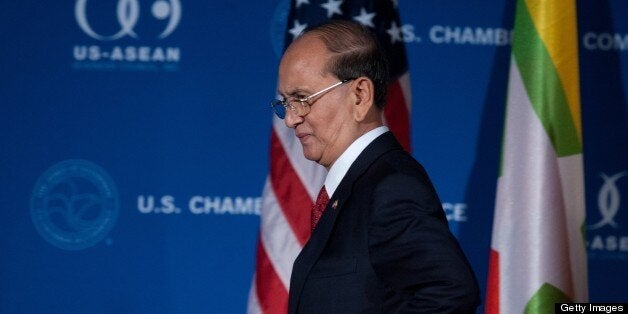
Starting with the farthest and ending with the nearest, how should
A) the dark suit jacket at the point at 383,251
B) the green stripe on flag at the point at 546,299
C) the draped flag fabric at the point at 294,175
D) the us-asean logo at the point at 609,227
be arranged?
1. the us-asean logo at the point at 609,227
2. the draped flag fabric at the point at 294,175
3. the green stripe on flag at the point at 546,299
4. the dark suit jacket at the point at 383,251

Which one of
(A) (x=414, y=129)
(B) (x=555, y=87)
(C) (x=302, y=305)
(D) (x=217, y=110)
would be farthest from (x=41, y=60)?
(C) (x=302, y=305)

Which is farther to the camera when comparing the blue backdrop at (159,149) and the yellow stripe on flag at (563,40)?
the blue backdrop at (159,149)

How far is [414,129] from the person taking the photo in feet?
10.7

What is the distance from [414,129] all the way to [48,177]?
1.36 m

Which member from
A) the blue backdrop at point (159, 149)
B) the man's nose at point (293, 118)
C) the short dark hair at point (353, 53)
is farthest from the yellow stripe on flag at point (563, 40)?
the man's nose at point (293, 118)

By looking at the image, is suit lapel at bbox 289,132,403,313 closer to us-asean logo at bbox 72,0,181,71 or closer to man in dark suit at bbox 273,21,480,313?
man in dark suit at bbox 273,21,480,313

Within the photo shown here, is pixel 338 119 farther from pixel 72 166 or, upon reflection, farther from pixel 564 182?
pixel 72 166

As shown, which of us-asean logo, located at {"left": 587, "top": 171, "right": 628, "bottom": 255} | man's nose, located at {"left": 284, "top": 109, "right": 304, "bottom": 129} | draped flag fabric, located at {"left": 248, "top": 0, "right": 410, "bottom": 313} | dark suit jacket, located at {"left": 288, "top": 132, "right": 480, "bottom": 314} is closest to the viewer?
dark suit jacket, located at {"left": 288, "top": 132, "right": 480, "bottom": 314}

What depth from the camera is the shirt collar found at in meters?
1.54

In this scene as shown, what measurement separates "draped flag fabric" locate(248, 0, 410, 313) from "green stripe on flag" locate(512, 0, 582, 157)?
1.37 ft

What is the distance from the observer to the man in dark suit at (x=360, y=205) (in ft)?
4.30

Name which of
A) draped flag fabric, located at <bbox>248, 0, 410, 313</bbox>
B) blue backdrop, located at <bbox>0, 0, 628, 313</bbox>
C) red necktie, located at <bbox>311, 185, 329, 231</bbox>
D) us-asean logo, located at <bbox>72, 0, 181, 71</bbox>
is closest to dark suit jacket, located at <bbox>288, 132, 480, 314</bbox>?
red necktie, located at <bbox>311, 185, 329, 231</bbox>

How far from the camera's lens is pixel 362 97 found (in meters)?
1.53

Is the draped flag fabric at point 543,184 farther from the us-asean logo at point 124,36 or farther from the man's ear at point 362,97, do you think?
the us-asean logo at point 124,36
